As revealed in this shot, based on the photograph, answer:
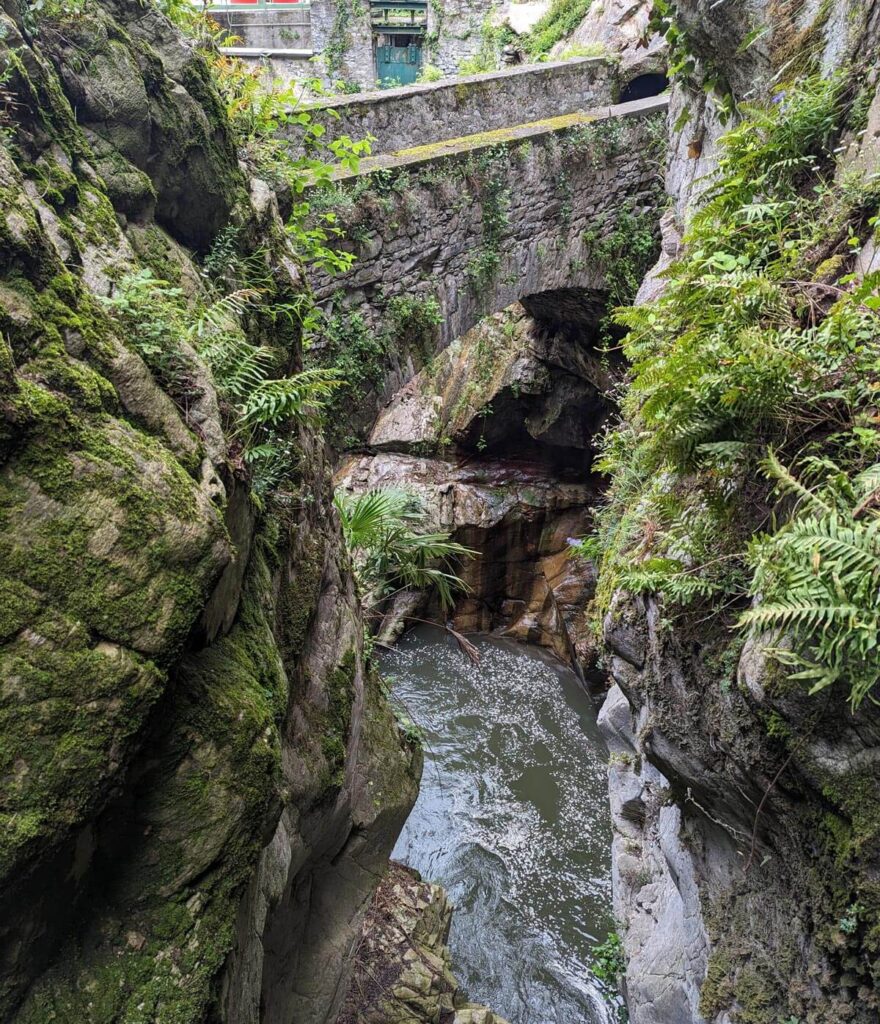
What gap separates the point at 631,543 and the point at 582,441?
7.05m

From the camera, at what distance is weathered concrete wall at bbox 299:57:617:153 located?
22.1 feet

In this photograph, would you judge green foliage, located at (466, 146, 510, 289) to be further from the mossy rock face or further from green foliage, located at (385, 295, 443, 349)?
the mossy rock face

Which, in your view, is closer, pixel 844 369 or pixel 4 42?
pixel 4 42

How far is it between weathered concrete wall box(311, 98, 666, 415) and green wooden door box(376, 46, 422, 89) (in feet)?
28.5

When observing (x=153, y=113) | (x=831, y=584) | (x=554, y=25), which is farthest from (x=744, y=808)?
(x=554, y=25)

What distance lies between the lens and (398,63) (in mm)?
14633

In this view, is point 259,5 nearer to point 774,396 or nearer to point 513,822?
point 774,396

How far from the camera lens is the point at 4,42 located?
2283mm

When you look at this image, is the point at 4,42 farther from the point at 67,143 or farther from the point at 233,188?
the point at 233,188

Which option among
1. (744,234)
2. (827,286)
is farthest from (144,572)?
(744,234)

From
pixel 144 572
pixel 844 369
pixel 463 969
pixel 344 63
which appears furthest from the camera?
pixel 344 63

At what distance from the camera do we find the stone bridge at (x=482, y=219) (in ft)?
21.5

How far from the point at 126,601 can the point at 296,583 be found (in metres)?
1.72

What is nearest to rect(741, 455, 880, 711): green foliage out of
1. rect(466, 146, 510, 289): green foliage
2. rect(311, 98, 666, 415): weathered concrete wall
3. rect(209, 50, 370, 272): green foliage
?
rect(209, 50, 370, 272): green foliage
